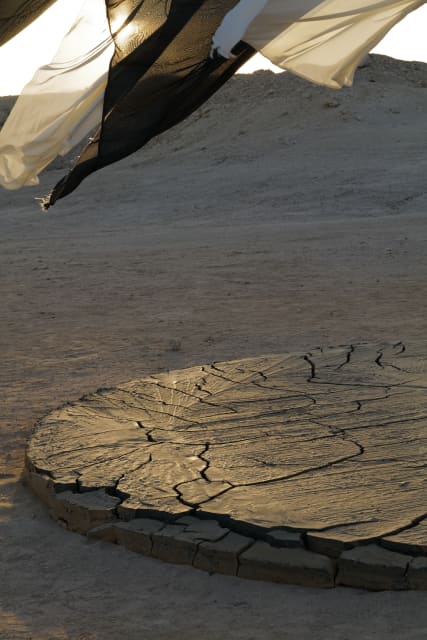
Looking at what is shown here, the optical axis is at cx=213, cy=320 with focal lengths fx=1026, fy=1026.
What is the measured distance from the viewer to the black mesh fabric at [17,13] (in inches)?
136

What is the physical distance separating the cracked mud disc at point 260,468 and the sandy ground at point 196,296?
85 millimetres

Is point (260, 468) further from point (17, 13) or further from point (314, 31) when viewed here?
point (17, 13)

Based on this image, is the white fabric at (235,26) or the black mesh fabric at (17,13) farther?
the black mesh fabric at (17,13)

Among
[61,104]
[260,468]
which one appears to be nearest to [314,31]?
[61,104]

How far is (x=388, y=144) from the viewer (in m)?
25.3

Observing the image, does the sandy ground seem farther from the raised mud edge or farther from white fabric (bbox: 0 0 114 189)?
white fabric (bbox: 0 0 114 189)

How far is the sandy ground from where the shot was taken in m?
2.87

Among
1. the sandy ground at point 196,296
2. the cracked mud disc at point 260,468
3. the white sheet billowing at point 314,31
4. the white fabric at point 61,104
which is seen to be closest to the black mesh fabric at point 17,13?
the white fabric at point 61,104

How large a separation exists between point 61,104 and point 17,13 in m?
0.34

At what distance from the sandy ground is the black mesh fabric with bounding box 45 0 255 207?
140 centimetres

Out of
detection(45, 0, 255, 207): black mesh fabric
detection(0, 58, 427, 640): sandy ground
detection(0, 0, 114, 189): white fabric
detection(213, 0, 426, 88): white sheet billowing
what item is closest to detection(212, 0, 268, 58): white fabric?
detection(213, 0, 426, 88): white sheet billowing

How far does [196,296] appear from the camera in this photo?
9094 millimetres

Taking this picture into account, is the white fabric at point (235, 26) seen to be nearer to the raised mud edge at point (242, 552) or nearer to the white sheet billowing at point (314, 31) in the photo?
the white sheet billowing at point (314, 31)

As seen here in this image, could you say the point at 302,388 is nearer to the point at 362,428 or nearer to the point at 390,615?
the point at 362,428
